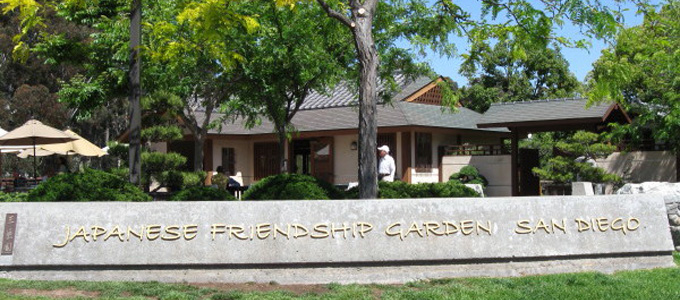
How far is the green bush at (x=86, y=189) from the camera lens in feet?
32.7

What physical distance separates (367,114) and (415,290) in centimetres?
294

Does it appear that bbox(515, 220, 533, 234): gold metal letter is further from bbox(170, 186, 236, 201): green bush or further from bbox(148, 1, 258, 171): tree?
bbox(170, 186, 236, 201): green bush

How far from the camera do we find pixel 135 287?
7.62 meters

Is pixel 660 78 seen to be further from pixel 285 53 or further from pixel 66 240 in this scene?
pixel 66 240

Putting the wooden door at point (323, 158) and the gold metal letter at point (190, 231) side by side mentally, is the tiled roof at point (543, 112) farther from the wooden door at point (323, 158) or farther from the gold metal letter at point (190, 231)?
the gold metal letter at point (190, 231)

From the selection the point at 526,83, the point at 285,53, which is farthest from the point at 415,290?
the point at 526,83

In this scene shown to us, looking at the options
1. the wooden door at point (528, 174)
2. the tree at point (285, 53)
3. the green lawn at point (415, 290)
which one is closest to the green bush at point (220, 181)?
the tree at point (285, 53)

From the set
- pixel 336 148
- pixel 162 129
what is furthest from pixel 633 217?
pixel 336 148

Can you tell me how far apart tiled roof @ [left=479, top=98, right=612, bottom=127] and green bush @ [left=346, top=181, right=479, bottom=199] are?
514 inches

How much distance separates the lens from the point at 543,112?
86.4 ft

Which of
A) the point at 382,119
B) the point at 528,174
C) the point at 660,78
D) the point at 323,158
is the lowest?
the point at 528,174

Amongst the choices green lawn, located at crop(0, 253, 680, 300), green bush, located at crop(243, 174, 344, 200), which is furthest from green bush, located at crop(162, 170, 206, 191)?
green lawn, located at crop(0, 253, 680, 300)

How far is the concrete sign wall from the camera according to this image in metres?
8.29

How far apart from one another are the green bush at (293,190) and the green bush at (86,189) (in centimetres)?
176
